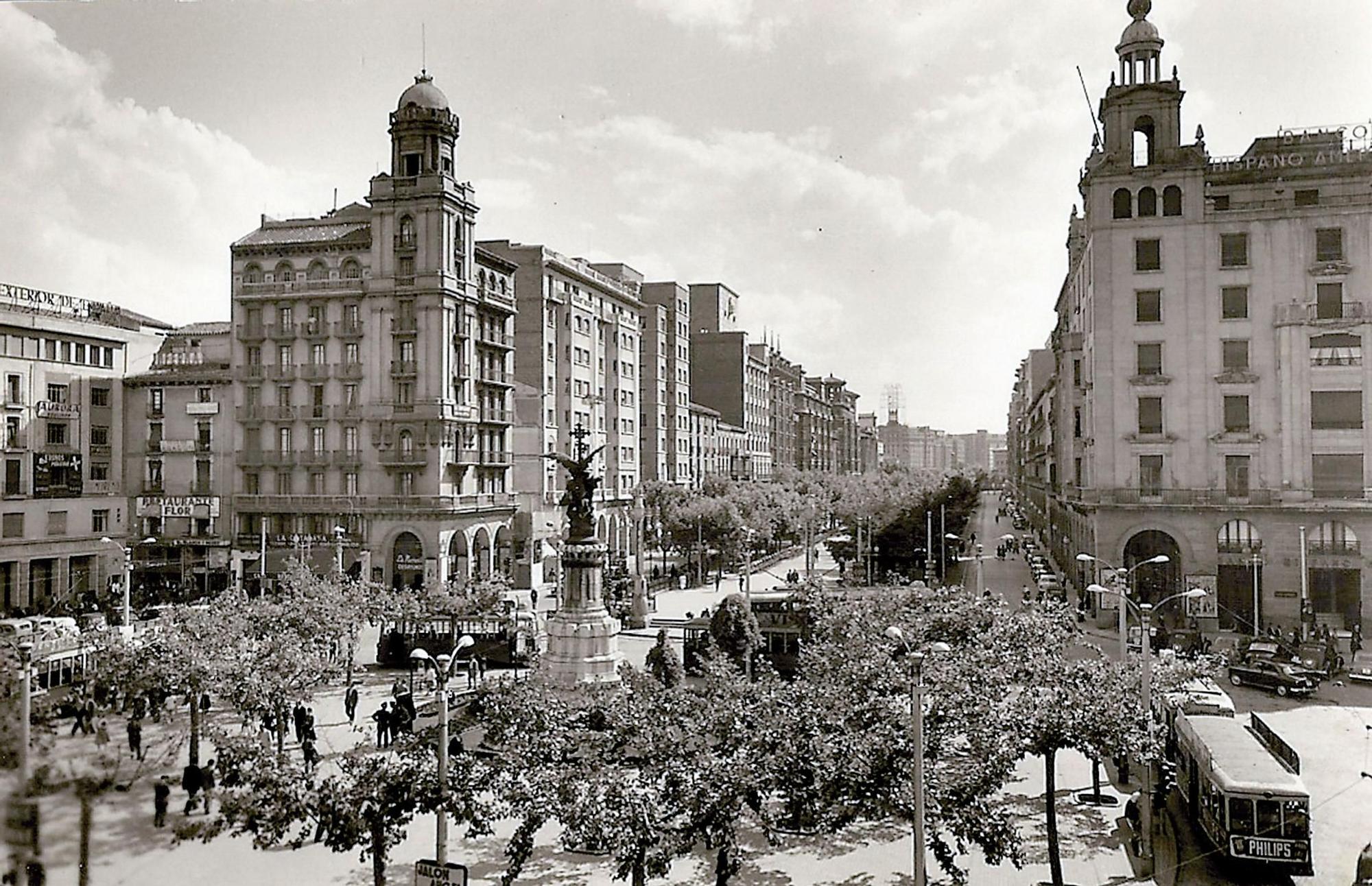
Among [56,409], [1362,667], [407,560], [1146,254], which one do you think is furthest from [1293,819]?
[407,560]

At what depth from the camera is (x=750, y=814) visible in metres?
16.1

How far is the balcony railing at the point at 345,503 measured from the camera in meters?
53.4

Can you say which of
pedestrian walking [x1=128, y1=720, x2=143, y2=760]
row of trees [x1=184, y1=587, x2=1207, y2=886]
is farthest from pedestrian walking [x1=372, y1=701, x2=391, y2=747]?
pedestrian walking [x1=128, y1=720, x2=143, y2=760]

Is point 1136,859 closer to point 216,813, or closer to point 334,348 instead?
point 216,813

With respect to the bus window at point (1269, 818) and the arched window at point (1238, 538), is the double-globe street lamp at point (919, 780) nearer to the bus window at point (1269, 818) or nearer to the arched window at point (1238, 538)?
the bus window at point (1269, 818)

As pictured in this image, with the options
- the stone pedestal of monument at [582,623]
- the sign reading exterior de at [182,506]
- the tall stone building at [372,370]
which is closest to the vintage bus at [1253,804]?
the stone pedestal of monument at [582,623]

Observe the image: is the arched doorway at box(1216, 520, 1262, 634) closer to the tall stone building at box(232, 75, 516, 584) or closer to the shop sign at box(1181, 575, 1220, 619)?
the shop sign at box(1181, 575, 1220, 619)

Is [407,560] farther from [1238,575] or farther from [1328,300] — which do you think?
[1328,300]

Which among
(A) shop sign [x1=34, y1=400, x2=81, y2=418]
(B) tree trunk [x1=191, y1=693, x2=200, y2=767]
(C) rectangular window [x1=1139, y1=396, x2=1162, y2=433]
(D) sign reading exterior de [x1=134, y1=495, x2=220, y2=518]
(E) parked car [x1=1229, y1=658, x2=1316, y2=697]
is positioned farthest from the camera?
(D) sign reading exterior de [x1=134, y1=495, x2=220, y2=518]

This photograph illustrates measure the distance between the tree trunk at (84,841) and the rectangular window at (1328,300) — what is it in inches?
1849

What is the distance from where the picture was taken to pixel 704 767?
48.6 ft

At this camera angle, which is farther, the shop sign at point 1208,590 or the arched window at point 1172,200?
the arched window at point 1172,200

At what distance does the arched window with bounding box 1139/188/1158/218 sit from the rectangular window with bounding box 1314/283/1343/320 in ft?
24.8

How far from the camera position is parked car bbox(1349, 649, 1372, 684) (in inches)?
1307
